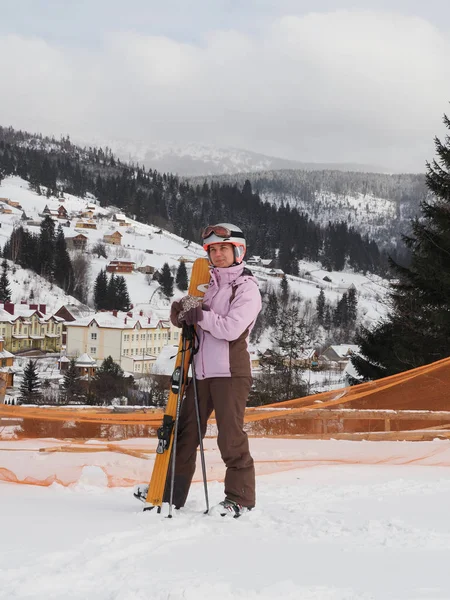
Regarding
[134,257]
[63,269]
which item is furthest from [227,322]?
[134,257]

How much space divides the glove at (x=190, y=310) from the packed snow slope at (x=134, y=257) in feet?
313

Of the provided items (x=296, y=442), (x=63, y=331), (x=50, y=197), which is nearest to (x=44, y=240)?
(x=63, y=331)

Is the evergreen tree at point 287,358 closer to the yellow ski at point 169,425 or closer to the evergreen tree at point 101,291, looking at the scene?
the yellow ski at point 169,425

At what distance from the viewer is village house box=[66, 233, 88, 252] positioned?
135125 mm

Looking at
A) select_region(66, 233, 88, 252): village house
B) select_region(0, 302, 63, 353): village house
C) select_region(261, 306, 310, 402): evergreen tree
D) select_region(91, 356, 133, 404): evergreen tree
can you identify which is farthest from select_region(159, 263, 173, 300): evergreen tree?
select_region(261, 306, 310, 402): evergreen tree

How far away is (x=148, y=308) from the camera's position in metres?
108

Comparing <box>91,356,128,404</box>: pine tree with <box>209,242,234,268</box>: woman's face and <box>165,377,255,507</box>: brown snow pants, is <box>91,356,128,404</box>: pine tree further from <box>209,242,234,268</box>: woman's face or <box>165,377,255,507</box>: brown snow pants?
<box>209,242,234,268</box>: woman's face

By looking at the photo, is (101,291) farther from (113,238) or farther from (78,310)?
(113,238)

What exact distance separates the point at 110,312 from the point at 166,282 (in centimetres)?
3454

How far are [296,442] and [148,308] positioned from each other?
4056 inches

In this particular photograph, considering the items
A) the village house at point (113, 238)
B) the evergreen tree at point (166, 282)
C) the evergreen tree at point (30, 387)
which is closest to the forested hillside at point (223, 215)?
the village house at point (113, 238)

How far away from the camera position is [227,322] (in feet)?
12.3

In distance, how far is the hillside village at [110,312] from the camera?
7800 centimetres

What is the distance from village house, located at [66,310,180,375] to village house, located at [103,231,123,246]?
63.1 metres
